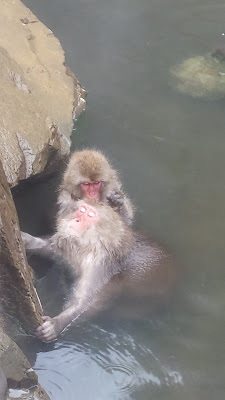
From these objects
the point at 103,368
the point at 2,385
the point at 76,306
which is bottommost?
the point at 103,368

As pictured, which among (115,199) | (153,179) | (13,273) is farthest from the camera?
(153,179)

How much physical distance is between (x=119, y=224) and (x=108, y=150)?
171cm

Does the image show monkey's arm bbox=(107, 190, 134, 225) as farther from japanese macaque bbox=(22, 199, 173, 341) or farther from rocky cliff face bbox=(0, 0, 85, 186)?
rocky cliff face bbox=(0, 0, 85, 186)

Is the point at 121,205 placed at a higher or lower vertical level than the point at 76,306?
higher

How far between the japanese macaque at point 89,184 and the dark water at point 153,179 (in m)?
0.49

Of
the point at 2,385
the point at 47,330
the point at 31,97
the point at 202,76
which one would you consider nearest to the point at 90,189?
the point at 47,330

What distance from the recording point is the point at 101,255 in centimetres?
486

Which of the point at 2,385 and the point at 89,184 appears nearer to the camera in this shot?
the point at 2,385

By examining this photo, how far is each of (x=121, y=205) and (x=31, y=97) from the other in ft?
4.54

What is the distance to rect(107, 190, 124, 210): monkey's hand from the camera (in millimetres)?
5098

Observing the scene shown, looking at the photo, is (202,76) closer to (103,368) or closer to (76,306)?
(76,306)

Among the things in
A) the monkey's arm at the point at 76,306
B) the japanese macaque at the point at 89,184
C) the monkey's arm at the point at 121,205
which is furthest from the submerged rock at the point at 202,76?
the monkey's arm at the point at 76,306

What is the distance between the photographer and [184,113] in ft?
23.6

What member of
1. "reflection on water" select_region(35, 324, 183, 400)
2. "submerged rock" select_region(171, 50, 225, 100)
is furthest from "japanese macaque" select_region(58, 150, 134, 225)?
"submerged rock" select_region(171, 50, 225, 100)
